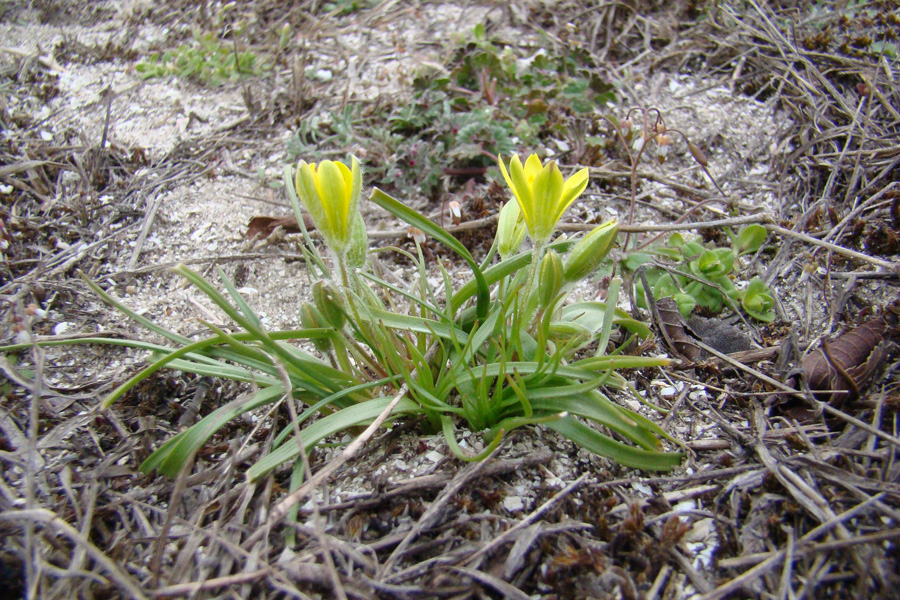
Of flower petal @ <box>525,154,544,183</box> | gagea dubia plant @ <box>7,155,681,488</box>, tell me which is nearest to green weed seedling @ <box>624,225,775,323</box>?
gagea dubia plant @ <box>7,155,681,488</box>

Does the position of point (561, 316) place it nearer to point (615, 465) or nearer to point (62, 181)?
point (615, 465)

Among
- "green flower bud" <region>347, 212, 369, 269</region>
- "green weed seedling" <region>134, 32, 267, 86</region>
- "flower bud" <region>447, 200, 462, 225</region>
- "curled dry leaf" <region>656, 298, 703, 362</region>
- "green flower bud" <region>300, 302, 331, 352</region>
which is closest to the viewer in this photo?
"green flower bud" <region>347, 212, 369, 269</region>

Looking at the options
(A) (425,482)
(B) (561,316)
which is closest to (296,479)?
(A) (425,482)

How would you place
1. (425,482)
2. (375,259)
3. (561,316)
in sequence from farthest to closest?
(375,259), (561,316), (425,482)

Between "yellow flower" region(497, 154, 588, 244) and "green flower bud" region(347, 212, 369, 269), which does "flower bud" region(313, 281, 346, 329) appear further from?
"yellow flower" region(497, 154, 588, 244)

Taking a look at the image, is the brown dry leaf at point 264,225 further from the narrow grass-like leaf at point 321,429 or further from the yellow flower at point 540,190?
the yellow flower at point 540,190

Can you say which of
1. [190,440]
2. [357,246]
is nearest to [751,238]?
[357,246]

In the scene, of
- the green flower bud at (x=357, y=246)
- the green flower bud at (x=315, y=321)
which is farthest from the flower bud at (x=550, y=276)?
the green flower bud at (x=315, y=321)
